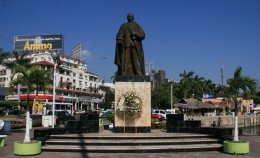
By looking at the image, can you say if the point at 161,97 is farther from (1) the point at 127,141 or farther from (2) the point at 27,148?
(2) the point at 27,148

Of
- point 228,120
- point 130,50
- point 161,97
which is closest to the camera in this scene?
point 130,50

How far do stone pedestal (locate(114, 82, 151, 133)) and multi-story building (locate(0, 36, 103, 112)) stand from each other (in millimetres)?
54505

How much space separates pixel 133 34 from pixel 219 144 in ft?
23.5

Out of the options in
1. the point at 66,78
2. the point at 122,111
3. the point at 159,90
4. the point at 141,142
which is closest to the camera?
the point at 141,142

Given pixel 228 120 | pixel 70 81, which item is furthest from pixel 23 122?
pixel 70 81

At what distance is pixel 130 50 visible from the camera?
53.7 feet

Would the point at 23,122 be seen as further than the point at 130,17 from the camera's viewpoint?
Yes

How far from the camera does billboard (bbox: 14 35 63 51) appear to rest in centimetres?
6291

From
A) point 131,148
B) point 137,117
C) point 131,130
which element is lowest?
point 131,148

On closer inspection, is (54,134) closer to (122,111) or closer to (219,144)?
(122,111)

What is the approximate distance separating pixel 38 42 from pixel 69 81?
21554 mm

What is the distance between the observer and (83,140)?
504 inches

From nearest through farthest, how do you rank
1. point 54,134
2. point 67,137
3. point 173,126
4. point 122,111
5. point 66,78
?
point 67,137
point 54,134
point 122,111
point 173,126
point 66,78

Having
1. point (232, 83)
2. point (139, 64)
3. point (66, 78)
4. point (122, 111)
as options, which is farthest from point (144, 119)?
point (66, 78)
